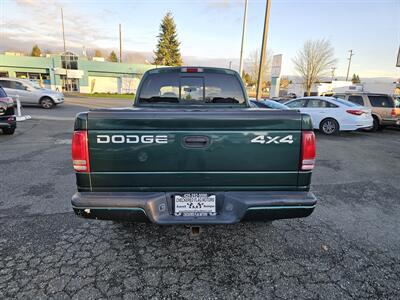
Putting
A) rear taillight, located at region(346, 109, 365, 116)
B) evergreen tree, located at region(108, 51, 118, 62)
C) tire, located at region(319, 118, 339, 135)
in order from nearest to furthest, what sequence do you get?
rear taillight, located at region(346, 109, 365, 116) → tire, located at region(319, 118, 339, 135) → evergreen tree, located at region(108, 51, 118, 62)

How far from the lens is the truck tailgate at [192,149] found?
230cm

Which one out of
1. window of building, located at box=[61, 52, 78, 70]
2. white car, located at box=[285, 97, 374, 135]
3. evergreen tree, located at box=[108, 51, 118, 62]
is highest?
evergreen tree, located at box=[108, 51, 118, 62]

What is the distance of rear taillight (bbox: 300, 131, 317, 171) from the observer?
2.39 meters

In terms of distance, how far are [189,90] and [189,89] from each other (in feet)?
0.05

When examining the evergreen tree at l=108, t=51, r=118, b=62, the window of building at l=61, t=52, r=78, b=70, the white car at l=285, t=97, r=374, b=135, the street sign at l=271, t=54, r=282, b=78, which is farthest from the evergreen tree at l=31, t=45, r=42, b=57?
the white car at l=285, t=97, r=374, b=135

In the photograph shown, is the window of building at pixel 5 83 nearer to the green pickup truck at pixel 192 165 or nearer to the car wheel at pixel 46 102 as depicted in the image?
the car wheel at pixel 46 102

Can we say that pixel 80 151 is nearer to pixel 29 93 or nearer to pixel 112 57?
pixel 29 93

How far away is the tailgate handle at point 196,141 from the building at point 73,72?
47.9 meters

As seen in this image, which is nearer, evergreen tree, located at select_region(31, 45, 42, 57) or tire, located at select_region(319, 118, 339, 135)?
tire, located at select_region(319, 118, 339, 135)

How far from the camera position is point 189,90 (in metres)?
4.16

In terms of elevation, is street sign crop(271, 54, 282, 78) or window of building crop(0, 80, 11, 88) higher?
street sign crop(271, 54, 282, 78)

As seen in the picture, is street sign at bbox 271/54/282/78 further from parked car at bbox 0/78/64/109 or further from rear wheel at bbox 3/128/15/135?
parked car at bbox 0/78/64/109

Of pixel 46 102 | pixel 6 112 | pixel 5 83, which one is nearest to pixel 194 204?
pixel 6 112

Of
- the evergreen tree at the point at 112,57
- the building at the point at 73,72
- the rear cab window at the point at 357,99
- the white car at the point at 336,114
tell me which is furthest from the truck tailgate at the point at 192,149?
the evergreen tree at the point at 112,57
